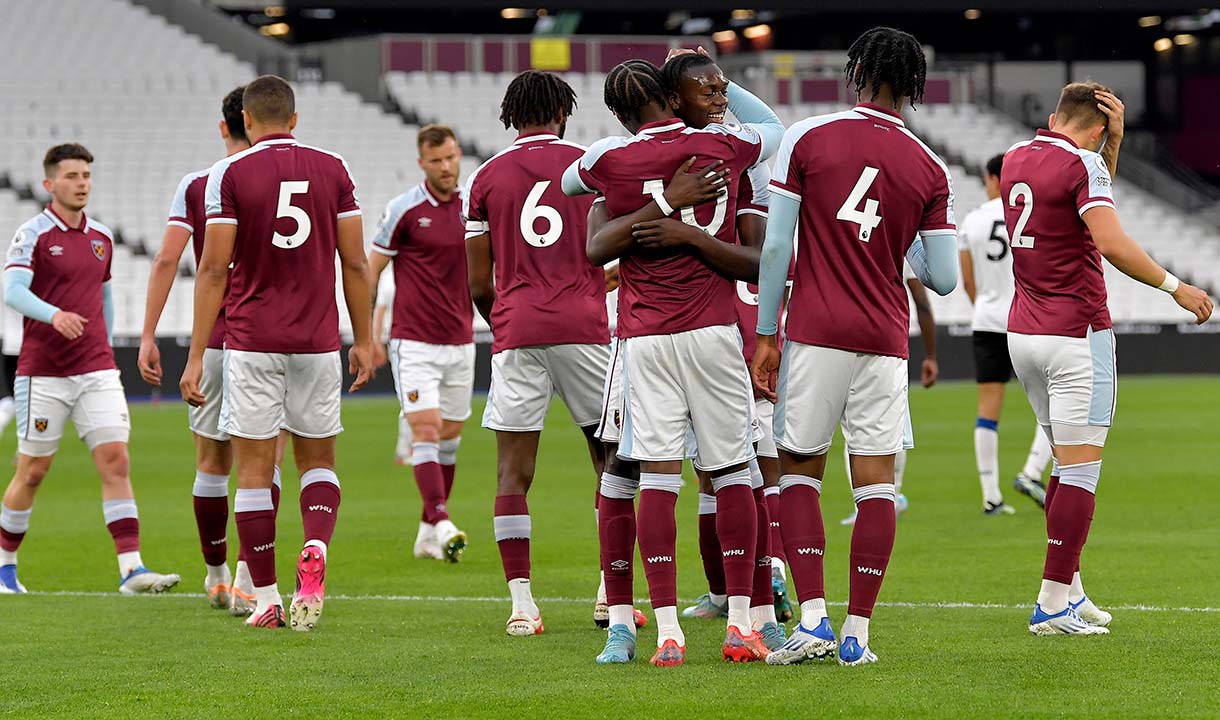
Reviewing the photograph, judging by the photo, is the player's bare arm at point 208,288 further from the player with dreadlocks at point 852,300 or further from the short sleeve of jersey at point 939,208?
the short sleeve of jersey at point 939,208

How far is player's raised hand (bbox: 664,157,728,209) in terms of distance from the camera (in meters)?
6.06

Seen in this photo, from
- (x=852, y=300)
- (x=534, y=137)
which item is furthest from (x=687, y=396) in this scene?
(x=534, y=137)

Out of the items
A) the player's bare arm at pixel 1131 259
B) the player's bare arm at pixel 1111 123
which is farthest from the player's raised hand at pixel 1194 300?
the player's bare arm at pixel 1111 123

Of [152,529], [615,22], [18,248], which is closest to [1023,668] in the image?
[18,248]

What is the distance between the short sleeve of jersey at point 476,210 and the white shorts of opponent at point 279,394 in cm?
86

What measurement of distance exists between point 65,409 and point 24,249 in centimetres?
91

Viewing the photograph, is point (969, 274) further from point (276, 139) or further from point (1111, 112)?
point (276, 139)

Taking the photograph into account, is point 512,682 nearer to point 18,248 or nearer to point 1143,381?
point 18,248

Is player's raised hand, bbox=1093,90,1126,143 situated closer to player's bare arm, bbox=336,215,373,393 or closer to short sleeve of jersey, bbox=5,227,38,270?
player's bare arm, bbox=336,215,373,393

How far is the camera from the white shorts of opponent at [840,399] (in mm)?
6090

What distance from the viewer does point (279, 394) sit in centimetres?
738

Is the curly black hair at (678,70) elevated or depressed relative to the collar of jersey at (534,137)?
elevated

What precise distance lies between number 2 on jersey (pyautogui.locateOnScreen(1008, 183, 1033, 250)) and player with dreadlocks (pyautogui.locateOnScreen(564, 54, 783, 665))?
130 cm

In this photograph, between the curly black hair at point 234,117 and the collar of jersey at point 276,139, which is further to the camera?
the curly black hair at point 234,117
